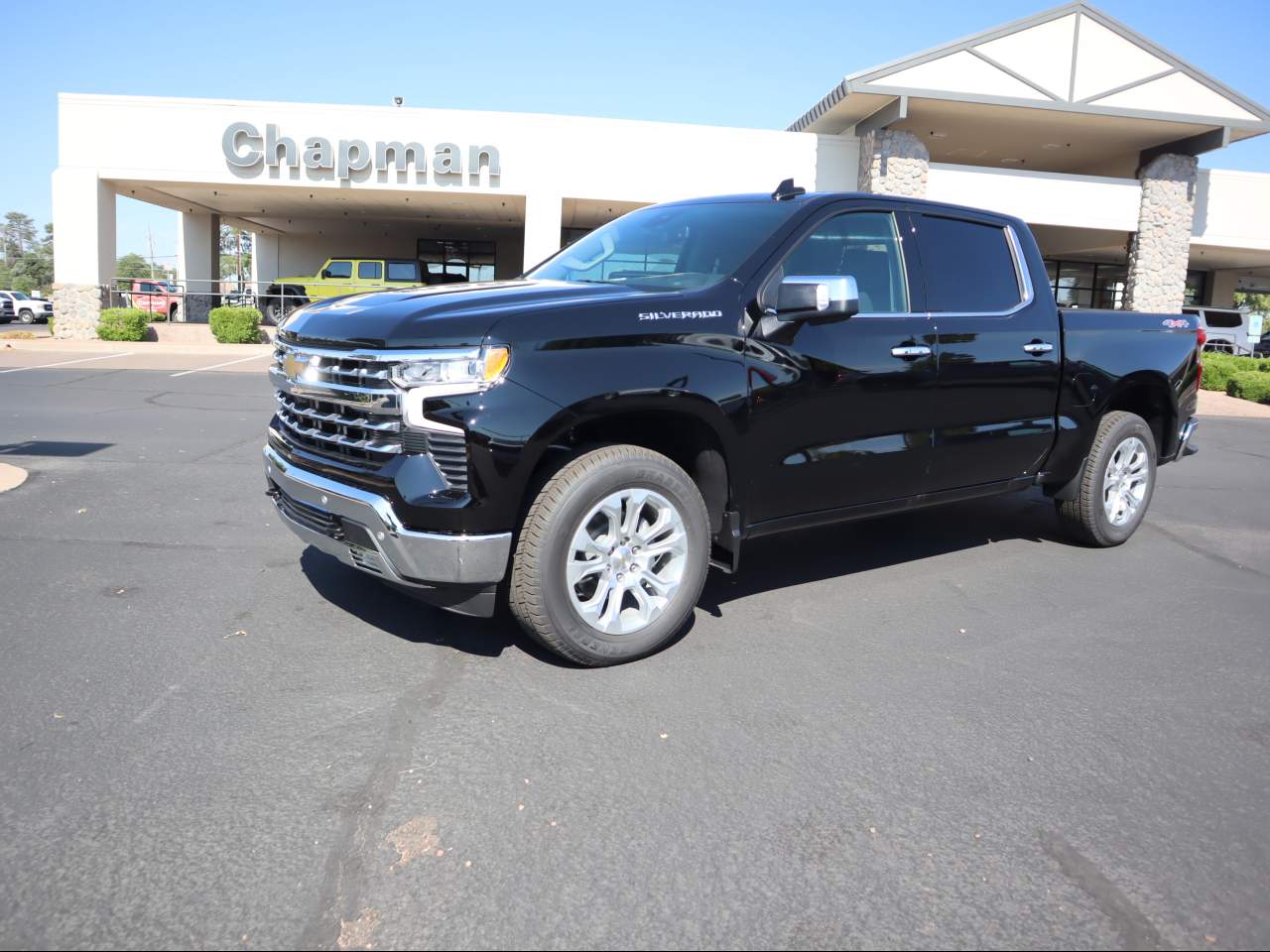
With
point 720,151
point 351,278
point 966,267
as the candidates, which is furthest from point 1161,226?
point 966,267

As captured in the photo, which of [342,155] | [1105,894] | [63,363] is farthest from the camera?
[342,155]

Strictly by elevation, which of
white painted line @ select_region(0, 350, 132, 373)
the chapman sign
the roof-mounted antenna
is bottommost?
white painted line @ select_region(0, 350, 132, 373)

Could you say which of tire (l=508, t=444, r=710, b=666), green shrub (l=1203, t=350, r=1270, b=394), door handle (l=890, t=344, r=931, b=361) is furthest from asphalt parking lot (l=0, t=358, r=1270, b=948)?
green shrub (l=1203, t=350, r=1270, b=394)

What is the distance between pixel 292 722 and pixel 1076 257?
4006cm

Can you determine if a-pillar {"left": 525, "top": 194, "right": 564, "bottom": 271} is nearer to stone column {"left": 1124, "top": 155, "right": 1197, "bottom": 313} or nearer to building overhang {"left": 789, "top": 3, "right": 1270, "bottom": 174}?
building overhang {"left": 789, "top": 3, "right": 1270, "bottom": 174}

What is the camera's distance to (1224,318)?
3269 cm

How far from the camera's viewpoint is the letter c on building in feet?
80.5

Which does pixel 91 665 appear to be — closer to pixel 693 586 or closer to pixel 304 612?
pixel 304 612

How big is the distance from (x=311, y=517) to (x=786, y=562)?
2.85m

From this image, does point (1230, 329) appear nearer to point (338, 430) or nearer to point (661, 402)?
point (661, 402)

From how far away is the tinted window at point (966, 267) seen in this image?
5039mm

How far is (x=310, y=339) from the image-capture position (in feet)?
13.2

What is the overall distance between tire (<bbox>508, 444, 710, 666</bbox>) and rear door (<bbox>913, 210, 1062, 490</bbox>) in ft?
5.54

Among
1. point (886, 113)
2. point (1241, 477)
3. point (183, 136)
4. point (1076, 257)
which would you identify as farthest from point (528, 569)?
point (1076, 257)
